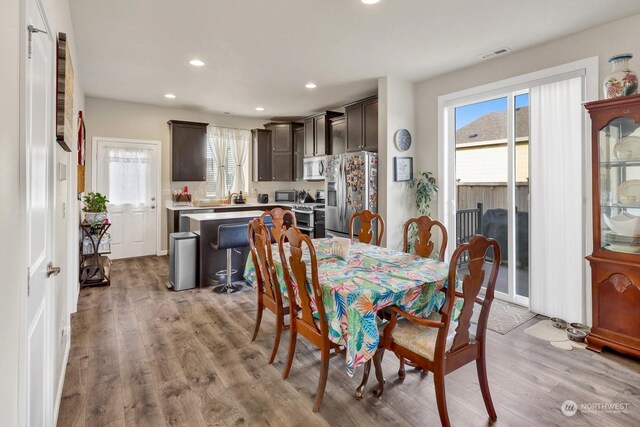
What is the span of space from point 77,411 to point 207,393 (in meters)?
0.72

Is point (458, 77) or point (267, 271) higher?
point (458, 77)

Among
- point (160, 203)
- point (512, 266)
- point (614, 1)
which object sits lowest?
point (512, 266)

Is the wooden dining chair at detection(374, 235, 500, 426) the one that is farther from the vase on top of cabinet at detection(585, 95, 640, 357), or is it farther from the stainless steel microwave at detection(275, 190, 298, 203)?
the stainless steel microwave at detection(275, 190, 298, 203)

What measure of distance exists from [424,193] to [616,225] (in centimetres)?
200

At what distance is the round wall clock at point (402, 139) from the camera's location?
442 cm

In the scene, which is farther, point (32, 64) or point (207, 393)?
point (207, 393)

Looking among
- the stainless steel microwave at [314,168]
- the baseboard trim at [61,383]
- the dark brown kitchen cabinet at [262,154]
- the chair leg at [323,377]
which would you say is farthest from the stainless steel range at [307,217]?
Answer: the chair leg at [323,377]

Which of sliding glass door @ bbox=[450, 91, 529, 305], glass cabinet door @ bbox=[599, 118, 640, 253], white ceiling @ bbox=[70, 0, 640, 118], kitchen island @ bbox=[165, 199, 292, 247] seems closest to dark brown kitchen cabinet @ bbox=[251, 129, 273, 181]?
kitchen island @ bbox=[165, 199, 292, 247]

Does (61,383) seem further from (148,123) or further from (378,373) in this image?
(148,123)

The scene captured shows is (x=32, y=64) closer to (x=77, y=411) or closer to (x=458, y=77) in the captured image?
(x=77, y=411)

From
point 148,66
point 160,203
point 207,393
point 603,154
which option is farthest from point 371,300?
point 160,203

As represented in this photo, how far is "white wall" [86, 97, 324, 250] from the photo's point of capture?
218 inches

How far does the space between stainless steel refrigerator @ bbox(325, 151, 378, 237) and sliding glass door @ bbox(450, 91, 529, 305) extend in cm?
104

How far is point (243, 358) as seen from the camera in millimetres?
2605
